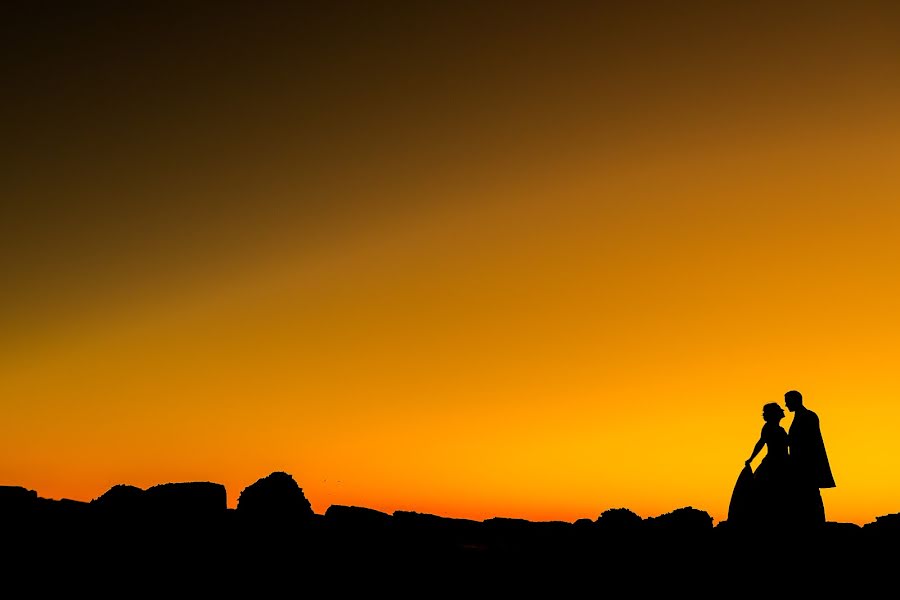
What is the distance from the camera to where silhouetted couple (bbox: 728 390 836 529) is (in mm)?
14438

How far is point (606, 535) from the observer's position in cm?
1588

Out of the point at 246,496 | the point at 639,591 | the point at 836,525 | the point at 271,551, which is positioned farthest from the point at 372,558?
the point at 836,525

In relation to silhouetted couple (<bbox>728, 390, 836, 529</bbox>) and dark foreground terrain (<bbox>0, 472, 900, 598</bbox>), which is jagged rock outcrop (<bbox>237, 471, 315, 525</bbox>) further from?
silhouetted couple (<bbox>728, 390, 836, 529</bbox>)

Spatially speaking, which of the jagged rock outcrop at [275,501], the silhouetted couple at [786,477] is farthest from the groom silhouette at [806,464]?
the jagged rock outcrop at [275,501]

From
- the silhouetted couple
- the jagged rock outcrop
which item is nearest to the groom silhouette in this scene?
the silhouetted couple

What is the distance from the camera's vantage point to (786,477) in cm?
1475

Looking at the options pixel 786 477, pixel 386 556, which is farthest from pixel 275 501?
pixel 786 477

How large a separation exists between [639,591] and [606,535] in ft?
Answer: 11.1

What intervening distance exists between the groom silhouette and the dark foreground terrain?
1.31 ft

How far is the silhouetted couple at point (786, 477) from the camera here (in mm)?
14438

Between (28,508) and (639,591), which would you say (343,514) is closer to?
(28,508)

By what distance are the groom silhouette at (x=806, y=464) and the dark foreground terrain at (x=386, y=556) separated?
1.31ft

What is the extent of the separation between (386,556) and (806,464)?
7.50m

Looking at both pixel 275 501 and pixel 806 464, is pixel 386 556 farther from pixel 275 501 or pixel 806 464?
pixel 806 464
